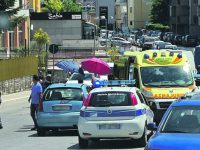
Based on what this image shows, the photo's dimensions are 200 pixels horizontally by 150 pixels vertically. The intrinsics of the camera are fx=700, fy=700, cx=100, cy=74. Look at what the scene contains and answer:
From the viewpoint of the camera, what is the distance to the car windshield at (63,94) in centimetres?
1984

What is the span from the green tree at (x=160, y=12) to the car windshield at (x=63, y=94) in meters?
113

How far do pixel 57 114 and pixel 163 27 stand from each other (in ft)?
372

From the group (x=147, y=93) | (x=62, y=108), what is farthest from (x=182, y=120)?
(x=147, y=93)

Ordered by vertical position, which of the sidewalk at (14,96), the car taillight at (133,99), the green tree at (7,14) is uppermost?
the green tree at (7,14)

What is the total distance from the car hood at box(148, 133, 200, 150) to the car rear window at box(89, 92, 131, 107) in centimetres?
586

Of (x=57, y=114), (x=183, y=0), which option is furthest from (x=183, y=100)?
(x=183, y=0)

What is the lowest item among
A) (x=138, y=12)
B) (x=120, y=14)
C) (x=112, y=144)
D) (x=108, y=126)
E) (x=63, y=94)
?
(x=112, y=144)

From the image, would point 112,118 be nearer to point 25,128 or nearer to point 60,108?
point 60,108

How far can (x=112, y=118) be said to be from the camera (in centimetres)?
1645

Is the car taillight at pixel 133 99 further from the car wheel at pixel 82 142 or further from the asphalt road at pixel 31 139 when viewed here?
the car wheel at pixel 82 142

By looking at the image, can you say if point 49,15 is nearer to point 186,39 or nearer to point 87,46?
point 87,46

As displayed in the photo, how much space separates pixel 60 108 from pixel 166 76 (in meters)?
4.28

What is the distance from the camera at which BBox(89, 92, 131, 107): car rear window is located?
16656 mm

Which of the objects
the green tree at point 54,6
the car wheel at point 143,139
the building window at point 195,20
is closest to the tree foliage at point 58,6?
the green tree at point 54,6
